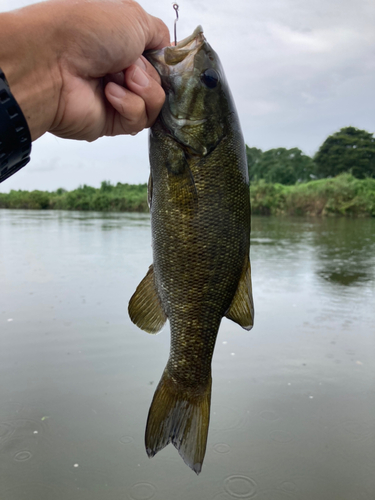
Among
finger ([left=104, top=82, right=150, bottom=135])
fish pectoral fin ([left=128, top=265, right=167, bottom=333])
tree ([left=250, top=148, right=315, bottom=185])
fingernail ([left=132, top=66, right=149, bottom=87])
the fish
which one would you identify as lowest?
fish pectoral fin ([left=128, top=265, right=167, bottom=333])

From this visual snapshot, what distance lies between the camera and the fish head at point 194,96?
1.83 metres

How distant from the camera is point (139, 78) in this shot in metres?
1.76

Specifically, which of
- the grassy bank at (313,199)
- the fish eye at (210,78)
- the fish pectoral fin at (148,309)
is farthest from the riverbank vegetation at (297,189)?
the fish eye at (210,78)

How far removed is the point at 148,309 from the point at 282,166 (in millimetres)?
70319

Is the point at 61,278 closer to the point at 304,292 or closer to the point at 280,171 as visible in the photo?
the point at 304,292

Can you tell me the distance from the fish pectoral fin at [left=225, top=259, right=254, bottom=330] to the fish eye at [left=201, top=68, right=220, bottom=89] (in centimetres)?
78

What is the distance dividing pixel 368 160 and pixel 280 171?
45.5 feet

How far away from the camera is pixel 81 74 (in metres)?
1.80

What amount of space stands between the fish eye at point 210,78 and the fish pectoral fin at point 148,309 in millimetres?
897

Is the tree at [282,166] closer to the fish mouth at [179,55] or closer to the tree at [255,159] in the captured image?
the tree at [255,159]

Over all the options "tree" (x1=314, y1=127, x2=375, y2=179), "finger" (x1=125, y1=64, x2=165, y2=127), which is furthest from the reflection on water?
"tree" (x1=314, y1=127, x2=375, y2=179)

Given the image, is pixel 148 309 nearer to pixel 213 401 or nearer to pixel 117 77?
pixel 117 77

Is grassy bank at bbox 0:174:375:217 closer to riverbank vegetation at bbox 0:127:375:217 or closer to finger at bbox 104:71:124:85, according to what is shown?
riverbank vegetation at bbox 0:127:375:217

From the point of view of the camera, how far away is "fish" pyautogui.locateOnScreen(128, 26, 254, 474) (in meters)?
1.84
